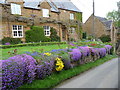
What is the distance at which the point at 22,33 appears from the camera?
16.2 m

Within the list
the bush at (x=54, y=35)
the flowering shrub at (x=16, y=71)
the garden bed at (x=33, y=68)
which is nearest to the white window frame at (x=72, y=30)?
the bush at (x=54, y=35)

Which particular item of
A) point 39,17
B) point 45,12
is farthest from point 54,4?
point 39,17

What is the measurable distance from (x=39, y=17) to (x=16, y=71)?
15869 millimetres

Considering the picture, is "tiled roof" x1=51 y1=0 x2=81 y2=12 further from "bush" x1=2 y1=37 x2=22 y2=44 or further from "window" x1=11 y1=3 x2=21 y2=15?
"bush" x1=2 y1=37 x2=22 y2=44

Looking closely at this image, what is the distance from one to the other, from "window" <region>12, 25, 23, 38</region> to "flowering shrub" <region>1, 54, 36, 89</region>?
13078 mm

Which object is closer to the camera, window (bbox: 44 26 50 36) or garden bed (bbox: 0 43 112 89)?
garden bed (bbox: 0 43 112 89)

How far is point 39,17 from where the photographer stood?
1794 centimetres

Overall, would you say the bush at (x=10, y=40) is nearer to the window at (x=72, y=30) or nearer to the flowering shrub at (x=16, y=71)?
the window at (x=72, y=30)

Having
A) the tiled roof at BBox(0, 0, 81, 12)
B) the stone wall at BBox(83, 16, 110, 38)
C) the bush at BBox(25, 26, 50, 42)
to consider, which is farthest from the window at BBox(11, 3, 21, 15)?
the stone wall at BBox(83, 16, 110, 38)

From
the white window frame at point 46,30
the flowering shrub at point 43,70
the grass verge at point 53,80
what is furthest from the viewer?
the white window frame at point 46,30

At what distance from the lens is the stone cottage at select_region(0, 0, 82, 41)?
48.3 ft

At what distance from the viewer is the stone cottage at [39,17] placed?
48.3 ft

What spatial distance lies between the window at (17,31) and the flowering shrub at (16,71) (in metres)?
13.1

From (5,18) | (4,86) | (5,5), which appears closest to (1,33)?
(5,18)
